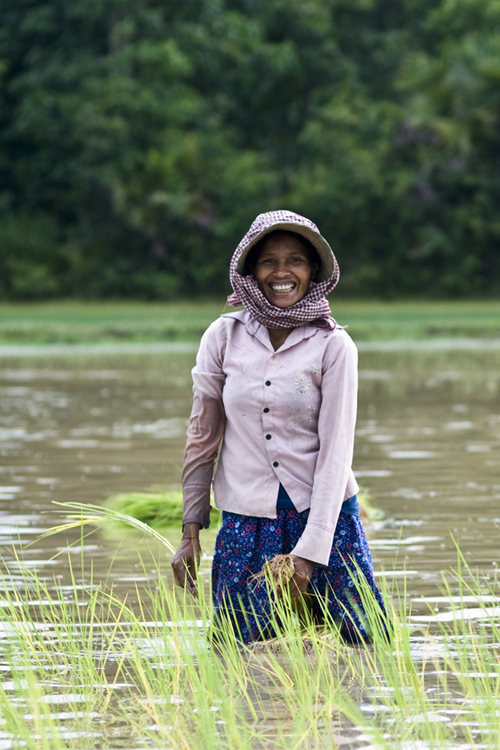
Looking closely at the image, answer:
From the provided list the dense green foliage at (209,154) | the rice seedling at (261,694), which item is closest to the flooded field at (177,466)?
the rice seedling at (261,694)

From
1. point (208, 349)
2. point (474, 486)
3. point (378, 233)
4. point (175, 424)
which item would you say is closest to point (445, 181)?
point (378, 233)

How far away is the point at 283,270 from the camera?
478 centimetres

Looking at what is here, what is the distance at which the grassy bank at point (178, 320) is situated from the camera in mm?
29859

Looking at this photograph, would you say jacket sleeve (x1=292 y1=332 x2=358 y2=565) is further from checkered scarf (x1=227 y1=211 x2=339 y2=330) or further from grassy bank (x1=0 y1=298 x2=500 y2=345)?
grassy bank (x1=0 y1=298 x2=500 y2=345)

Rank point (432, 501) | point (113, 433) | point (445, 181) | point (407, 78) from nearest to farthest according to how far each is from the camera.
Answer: point (432, 501), point (113, 433), point (407, 78), point (445, 181)

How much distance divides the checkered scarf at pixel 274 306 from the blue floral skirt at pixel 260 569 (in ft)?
1.92

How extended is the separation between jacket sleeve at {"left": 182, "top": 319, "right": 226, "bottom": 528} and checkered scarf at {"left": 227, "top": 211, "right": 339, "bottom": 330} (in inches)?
5.1

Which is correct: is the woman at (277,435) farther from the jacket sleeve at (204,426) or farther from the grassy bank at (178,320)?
the grassy bank at (178,320)

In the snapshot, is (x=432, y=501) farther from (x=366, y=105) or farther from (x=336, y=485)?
(x=366, y=105)

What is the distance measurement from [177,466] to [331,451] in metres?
6.20

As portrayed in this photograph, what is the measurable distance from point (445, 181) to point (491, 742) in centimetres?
3771

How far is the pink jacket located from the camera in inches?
183

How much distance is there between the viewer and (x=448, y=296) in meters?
41.2

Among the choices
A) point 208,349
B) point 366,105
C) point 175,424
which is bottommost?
point 175,424
